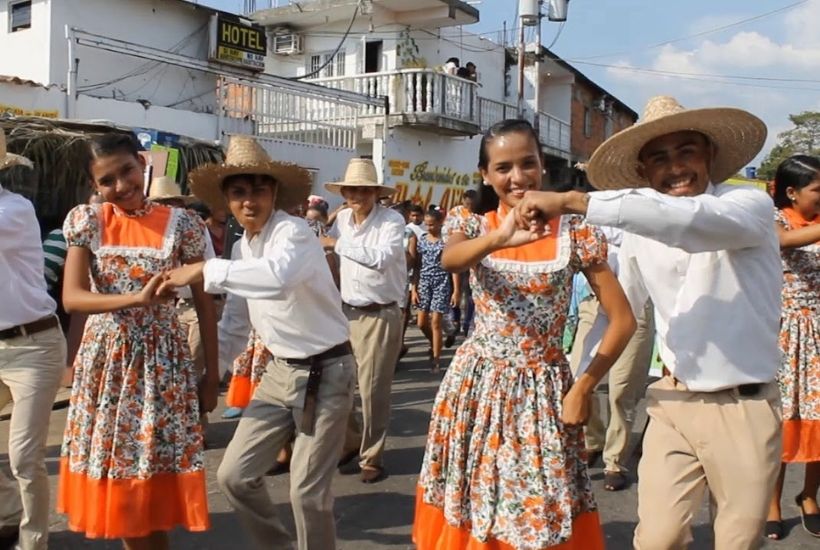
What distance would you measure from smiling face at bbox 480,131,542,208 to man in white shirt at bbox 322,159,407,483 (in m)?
2.55

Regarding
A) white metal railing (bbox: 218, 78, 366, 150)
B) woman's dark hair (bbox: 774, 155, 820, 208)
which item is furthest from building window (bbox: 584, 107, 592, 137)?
woman's dark hair (bbox: 774, 155, 820, 208)

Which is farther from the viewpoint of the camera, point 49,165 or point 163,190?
point 49,165

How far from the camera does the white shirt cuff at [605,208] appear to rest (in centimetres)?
231

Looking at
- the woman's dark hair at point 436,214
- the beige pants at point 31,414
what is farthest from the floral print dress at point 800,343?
the woman's dark hair at point 436,214

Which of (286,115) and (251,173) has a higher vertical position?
(286,115)

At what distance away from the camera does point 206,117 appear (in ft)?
47.0

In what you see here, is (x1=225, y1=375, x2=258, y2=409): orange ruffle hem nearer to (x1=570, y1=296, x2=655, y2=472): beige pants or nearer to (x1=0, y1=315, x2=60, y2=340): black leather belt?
(x1=0, y1=315, x2=60, y2=340): black leather belt

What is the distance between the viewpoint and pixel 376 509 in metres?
4.88

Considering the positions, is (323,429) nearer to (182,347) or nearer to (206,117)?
(182,347)

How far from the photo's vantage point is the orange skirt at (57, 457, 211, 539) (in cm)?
341

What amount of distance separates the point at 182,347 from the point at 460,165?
1937 centimetres

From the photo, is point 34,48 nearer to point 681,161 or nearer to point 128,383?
point 128,383

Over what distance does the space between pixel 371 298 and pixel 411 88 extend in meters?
14.8

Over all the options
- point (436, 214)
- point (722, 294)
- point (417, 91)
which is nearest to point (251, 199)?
point (722, 294)
